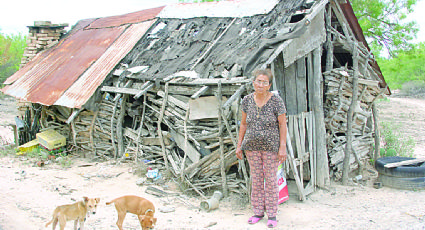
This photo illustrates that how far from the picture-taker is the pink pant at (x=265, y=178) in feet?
14.7

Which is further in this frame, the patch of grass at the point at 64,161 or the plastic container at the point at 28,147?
the plastic container at the point at 28,147

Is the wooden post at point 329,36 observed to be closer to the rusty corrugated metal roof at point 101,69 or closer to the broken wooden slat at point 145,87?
the broken wooden slat at point 145,87

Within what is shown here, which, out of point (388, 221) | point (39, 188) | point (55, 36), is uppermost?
point (55, 36)

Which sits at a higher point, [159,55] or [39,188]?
[159,55]

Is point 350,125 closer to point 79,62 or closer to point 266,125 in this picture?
point 266,125

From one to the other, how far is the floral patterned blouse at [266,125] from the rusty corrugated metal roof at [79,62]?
14.5 feet

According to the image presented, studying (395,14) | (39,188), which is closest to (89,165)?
(39,188)

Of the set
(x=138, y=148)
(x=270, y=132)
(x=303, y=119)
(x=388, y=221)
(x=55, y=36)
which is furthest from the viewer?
(x=55, y=36)

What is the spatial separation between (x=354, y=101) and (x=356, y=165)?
5.01 feet

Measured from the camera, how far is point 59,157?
831 cm

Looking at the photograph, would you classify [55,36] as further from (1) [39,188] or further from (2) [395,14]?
(2) [395,14]

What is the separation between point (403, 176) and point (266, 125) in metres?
3.70

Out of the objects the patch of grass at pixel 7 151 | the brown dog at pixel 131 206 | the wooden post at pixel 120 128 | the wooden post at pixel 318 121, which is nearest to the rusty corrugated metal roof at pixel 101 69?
the wooden post at pixel 120 128

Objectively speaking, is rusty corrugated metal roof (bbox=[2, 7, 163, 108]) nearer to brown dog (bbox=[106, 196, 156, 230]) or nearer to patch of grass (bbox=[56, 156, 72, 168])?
patch of grass (bbox=[56, 156, 72, 168])
